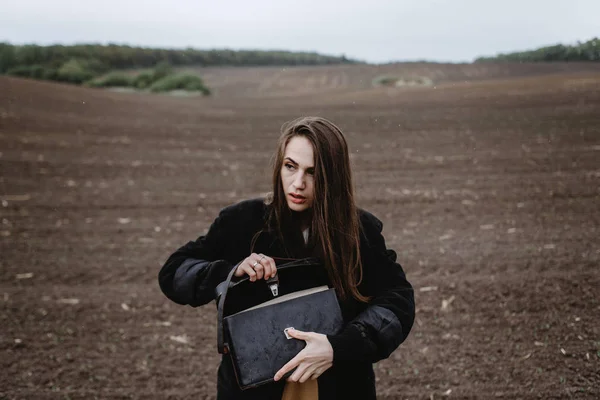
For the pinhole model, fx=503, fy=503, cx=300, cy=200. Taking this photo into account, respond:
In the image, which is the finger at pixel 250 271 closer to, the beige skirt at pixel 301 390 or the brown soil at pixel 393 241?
the beige skirt at pixel 301 390

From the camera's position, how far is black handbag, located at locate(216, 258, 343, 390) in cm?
A: 168

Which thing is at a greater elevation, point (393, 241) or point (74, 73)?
point (74, 73)

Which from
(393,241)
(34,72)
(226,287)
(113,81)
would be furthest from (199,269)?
(113,81)

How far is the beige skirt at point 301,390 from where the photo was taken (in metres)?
1.80

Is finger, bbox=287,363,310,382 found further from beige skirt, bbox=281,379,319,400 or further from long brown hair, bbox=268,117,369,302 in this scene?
long brown hair, bbox=268,117,369,302

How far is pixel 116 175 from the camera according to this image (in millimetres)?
10320

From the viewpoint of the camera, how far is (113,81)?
35219 millimetres

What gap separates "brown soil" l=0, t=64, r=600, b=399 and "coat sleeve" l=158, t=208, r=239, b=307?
2.22 m

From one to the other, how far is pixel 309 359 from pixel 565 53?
11.2 feet

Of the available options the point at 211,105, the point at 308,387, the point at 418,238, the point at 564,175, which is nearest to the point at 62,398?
the point at 308,387

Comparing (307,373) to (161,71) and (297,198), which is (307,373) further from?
(161,71)

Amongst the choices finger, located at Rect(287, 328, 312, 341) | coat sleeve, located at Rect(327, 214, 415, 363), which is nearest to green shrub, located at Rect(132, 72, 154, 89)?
coat sleeve, located at Rect(327, 214, 415, 363)

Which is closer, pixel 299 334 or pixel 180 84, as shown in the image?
pixel 299 334

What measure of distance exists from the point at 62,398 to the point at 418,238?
4560 millimetres
